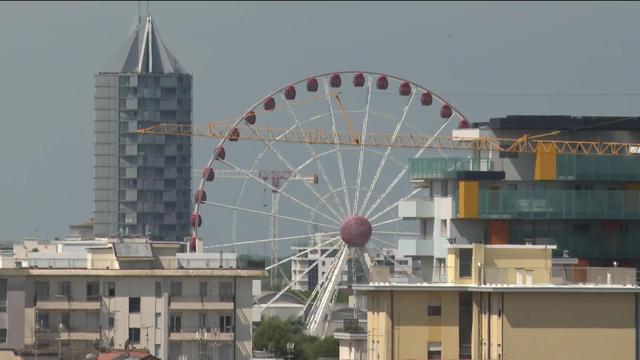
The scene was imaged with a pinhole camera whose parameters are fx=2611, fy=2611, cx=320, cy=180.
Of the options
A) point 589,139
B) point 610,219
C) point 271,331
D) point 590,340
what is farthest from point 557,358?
point 271,331

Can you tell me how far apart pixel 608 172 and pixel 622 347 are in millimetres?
27203

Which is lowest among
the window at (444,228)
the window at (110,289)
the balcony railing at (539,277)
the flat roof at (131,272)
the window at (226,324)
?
the window at (226,324)

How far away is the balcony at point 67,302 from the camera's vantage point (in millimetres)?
92375

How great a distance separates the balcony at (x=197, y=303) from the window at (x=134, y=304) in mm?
1317

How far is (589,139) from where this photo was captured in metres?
90.1

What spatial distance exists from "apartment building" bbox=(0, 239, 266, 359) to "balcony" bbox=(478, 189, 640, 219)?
14854 millimetres

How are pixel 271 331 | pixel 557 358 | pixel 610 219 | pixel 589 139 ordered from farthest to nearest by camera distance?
pixel 271 331 < pixel 589 139 < pixel 610 219 < pixel 557 358

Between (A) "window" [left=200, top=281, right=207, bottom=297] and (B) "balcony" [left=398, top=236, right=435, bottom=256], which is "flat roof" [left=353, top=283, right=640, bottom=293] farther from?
(A) "window" [left=200, top=281, right=207, bottom=297]

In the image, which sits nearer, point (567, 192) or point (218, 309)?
point (567, 192)

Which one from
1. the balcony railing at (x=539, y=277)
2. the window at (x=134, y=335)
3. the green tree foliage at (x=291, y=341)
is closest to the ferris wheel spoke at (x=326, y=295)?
the green tree foliage at (x=291, y=341)

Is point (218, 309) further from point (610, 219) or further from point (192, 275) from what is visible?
point (610, 219)

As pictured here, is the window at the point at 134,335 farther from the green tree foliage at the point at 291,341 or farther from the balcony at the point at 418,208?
the green tree foliage at the point at 291,341

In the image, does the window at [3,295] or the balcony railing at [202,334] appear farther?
the balcony railing at [202,334]

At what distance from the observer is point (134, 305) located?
304ft
